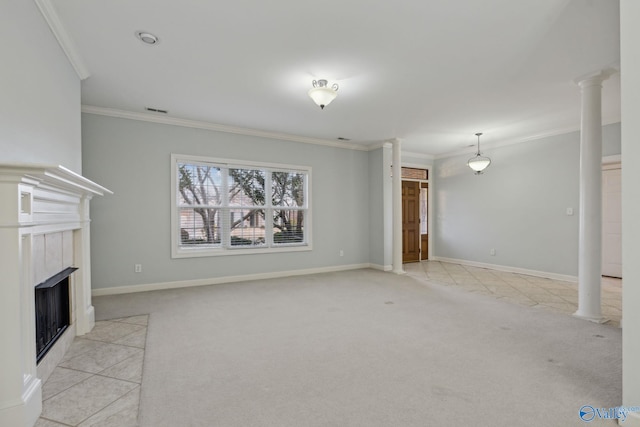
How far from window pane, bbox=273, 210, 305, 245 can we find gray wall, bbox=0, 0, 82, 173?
329 centimetres

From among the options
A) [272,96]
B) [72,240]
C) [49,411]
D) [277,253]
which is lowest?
[49,411]

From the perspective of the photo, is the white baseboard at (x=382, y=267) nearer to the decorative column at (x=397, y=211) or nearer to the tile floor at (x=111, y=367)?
Result: the decorative column at (x=397, y=211)

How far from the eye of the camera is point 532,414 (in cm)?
176

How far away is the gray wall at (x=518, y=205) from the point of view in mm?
5328

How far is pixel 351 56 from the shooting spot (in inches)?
116

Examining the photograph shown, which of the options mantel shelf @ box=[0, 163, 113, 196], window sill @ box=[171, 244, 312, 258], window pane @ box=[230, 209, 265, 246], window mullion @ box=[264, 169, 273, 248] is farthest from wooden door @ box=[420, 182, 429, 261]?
mantel shelf @ box=[0, 163, 113, 196]

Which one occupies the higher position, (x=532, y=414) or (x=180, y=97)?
(x=180, y=97)

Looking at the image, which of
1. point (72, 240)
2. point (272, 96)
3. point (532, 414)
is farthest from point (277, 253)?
point (532, 414)

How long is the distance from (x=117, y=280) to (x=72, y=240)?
1.77m

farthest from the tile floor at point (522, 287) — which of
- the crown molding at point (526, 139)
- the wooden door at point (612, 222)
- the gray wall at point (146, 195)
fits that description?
the gray wall at point (146, 195)

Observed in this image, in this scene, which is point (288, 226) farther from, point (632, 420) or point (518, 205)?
point (632, 420)

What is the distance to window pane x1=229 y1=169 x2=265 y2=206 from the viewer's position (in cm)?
531

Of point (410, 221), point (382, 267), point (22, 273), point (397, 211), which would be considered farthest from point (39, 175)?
point (410, 221)

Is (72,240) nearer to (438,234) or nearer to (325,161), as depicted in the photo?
(325,161)
